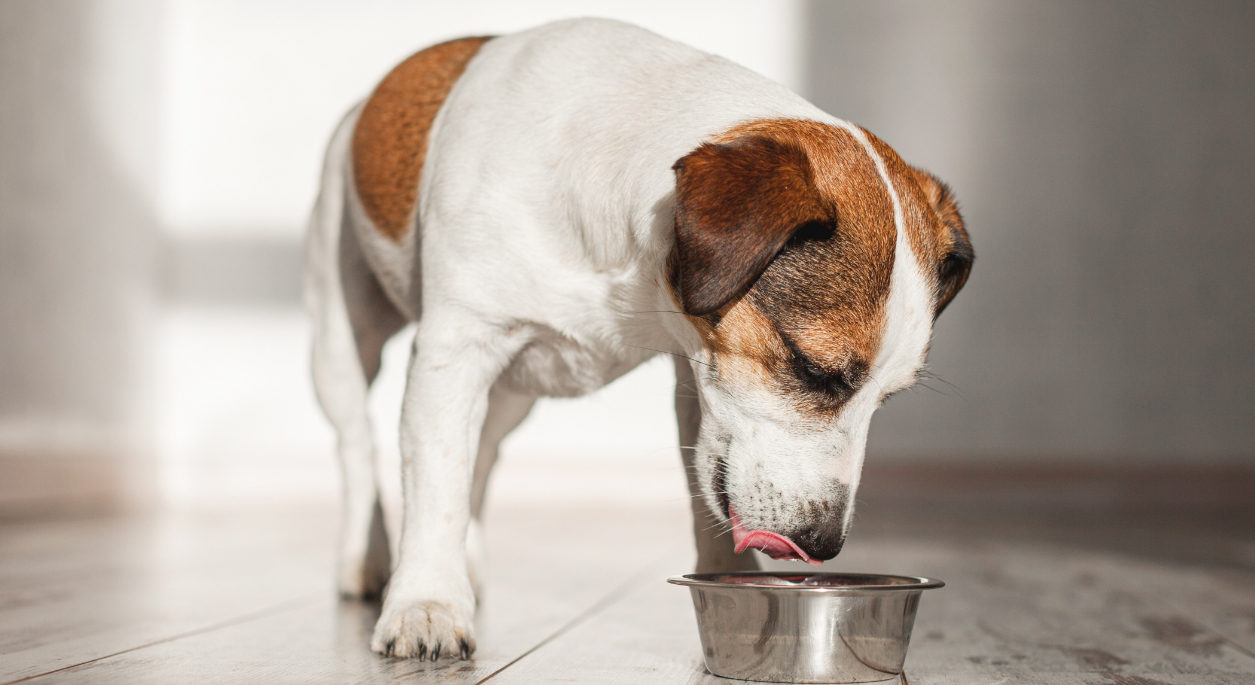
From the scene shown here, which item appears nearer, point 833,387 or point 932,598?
point 833,387

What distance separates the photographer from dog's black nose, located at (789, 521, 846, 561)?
1.42 meters

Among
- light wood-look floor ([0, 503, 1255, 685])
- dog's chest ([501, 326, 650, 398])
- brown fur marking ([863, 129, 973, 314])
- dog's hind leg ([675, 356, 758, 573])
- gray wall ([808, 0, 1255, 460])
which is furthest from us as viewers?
gray wall ([808, 0, 1255, 460])

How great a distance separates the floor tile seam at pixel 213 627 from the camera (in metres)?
1.32

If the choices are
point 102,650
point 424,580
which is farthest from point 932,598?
point 102,650

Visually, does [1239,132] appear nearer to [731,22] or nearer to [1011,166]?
[1011,166]

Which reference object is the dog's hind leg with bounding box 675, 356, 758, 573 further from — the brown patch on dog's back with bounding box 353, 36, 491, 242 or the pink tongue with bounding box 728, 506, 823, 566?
the brown patch on dog's back with bounding box 353, 36, 491, 242

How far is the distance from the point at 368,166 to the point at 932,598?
Answer: 4.56ft

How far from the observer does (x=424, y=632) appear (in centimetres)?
144

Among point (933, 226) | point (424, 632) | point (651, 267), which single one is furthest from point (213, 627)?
point (933, 226)

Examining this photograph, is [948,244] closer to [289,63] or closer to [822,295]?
[822,295]

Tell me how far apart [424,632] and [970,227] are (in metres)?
4.48

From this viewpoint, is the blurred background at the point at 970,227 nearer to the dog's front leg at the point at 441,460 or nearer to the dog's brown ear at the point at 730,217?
the dog's front leg at the point at 441,460

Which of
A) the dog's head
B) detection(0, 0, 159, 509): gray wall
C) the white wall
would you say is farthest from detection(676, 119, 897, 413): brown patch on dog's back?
the white wall

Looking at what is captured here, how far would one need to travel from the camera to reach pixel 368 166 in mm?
2031
